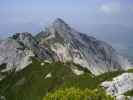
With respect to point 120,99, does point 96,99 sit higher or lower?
higher

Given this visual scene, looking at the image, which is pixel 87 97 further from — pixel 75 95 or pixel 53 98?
pixel 53 98

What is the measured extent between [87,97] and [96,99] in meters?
2.03

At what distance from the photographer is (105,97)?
78.2 metres

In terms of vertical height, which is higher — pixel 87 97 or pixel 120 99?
pixel 87 97

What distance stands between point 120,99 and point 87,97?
209 feet

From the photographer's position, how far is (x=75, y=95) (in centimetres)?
7756

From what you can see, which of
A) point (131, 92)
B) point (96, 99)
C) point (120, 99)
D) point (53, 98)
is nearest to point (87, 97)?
point (96, 99)

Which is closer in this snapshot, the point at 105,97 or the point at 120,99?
the point at 105,97

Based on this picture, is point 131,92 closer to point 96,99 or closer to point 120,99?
point 120,99

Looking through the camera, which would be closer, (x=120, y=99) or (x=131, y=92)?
(x=120, y=99)

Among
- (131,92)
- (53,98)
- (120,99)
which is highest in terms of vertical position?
(53,98)

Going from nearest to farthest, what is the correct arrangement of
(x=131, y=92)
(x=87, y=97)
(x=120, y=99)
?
(x=87, y=97) < (x=120, y=99) < (x=131, y=92)

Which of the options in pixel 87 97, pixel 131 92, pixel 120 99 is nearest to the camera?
pixel 87 97

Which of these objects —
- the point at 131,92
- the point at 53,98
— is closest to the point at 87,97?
the point at 53,98
